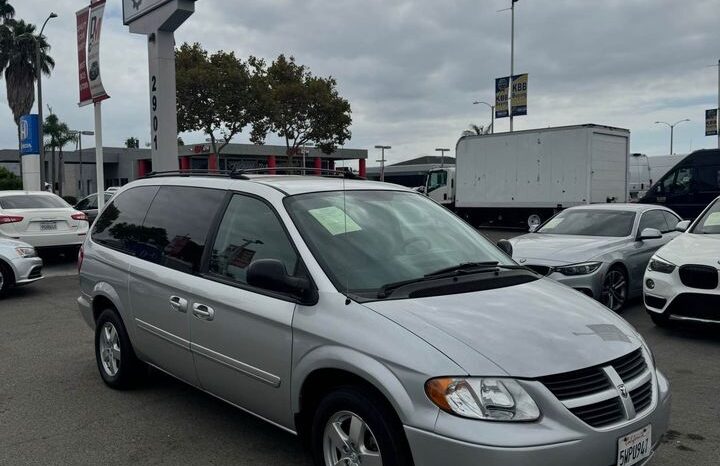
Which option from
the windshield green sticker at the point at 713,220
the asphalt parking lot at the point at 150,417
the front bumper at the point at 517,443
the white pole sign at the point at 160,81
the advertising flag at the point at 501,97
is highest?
the advertising flag at the point at 501,97

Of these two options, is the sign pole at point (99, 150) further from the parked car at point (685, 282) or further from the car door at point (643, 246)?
the parked car at point (685, 282)

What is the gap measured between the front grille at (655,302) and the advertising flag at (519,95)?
23554mm

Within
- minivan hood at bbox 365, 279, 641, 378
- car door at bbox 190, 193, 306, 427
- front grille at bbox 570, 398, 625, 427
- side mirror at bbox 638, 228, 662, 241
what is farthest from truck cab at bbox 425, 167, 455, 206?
front grille at bbox 570, 398, 625, 427

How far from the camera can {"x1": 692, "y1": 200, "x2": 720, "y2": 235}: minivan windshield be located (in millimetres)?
7521

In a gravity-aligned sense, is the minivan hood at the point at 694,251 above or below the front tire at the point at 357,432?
above

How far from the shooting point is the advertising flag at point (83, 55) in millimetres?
15164

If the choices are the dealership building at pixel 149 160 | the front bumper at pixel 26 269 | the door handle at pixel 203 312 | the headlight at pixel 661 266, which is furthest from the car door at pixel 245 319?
the dealership building at pixel 149 160

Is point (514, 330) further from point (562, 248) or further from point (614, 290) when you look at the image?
point (614, 290)

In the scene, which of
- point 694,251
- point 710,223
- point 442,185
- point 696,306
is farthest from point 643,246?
Result: point 442,185

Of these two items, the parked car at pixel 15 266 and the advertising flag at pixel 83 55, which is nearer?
the parked car at pixel 15 266

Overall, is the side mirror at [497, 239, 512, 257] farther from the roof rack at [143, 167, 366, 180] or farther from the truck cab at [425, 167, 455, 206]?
the truck cab at [425, 167, 455, 206]

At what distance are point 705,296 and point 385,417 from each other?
194 inches

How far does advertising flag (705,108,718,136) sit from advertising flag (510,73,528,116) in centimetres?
1968

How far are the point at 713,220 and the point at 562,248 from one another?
182 cm
